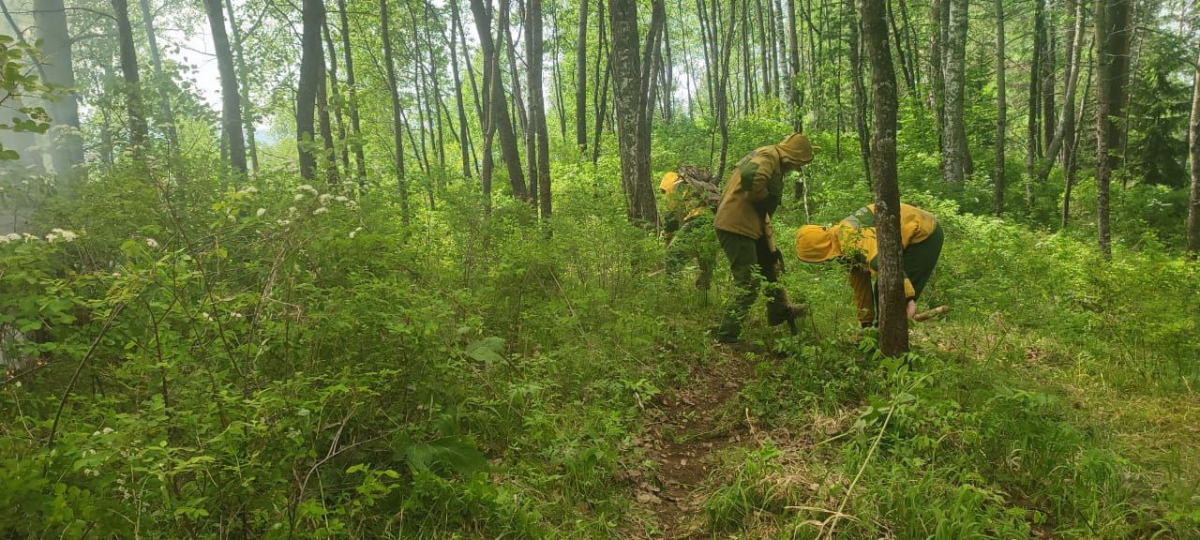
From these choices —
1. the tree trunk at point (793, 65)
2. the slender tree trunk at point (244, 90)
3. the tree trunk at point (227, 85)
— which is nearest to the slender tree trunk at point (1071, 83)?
the tree trunk at point (793, 65)

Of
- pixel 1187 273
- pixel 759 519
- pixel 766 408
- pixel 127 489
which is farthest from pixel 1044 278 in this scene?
pixel 127 489

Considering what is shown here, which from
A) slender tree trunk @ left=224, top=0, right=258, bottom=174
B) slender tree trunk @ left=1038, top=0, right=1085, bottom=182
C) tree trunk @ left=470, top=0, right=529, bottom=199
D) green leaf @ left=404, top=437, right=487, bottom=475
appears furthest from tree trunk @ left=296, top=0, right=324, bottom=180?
slender tree trunk @ left=1038, top=0, right=1085, bottom=182

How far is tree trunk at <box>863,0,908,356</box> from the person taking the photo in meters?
3.78

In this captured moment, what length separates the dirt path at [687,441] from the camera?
3117 millimetres

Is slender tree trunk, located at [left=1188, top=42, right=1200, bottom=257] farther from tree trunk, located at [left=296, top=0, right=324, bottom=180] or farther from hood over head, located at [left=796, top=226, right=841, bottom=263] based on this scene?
tree trunk, located at [left=296, top=0, right=324, bottom=180]

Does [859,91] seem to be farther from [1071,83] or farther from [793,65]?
[1071,83]

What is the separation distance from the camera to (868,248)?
4.91 m

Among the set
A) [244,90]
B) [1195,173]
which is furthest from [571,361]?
[244,90]

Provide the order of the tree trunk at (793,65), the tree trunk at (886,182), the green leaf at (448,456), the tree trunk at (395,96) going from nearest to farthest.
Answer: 1. the green leaf at (448,456)
2. the tree trunk at (886,182)
3. the tree trunk at (395,96)
4. the tree trunk at (793,65)

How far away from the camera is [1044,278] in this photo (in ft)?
19.2

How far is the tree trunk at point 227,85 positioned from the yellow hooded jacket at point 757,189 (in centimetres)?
978

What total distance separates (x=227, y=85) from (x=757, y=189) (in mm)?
11057

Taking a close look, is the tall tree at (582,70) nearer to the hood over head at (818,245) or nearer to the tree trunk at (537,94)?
the tree trunk at (537,94)

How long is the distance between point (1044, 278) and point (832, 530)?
16.1 feet
